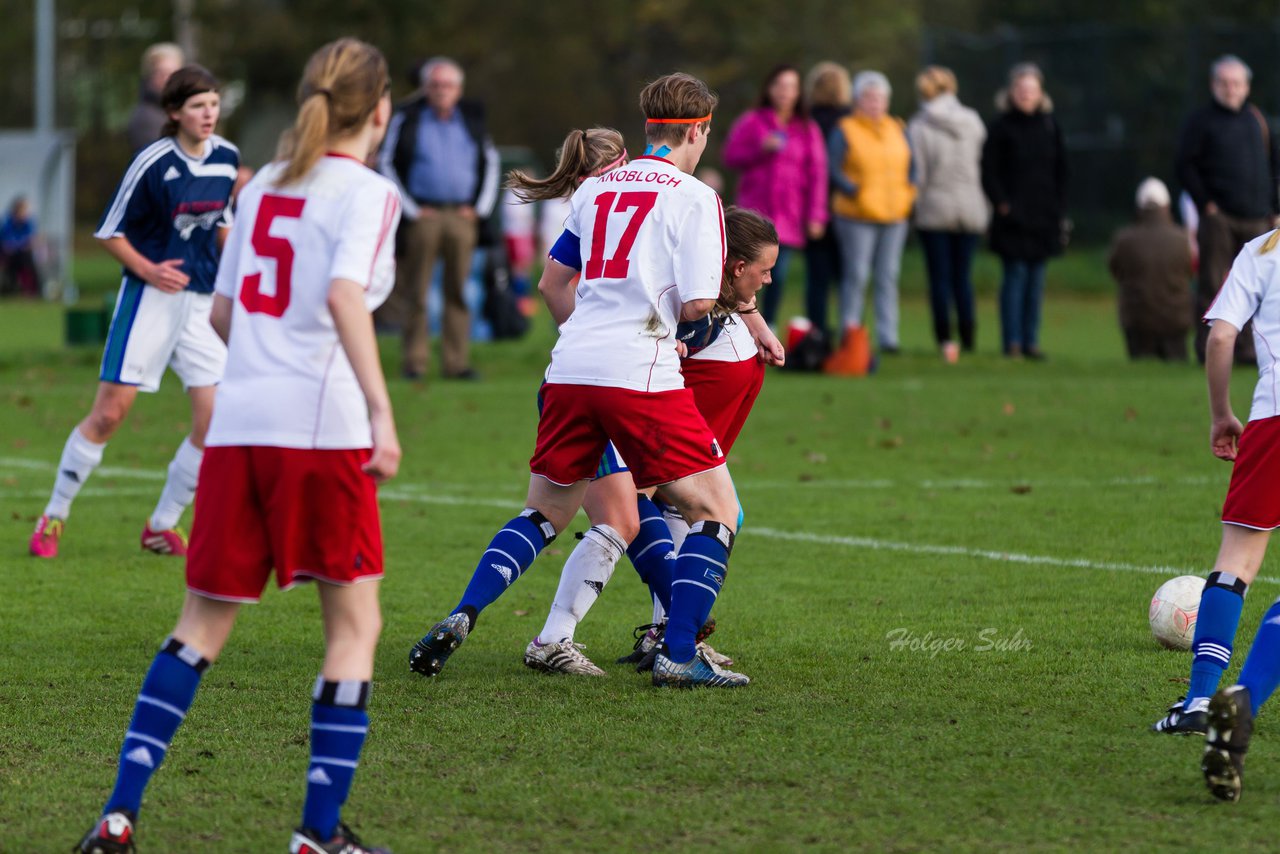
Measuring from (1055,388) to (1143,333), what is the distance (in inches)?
103

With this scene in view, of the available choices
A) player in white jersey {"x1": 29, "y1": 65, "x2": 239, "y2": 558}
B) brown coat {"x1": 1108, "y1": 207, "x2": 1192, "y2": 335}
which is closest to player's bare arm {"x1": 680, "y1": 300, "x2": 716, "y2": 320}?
player in white jersey {"x1": 29, "y1": 65, "x2": 239, "y2": 558}

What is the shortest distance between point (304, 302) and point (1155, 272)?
13.5m

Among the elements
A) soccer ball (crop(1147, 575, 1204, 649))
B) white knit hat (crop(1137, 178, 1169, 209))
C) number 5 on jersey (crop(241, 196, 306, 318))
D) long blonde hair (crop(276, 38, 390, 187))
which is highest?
long blonde hair (crop(276, 38, 390, 187))

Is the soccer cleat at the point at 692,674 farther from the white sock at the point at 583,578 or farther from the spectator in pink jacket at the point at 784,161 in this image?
the spectator in pink jacket at the point at 784,161

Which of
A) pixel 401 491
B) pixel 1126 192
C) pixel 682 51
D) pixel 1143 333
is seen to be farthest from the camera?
pixel 682 51

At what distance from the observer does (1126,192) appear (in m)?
30.1

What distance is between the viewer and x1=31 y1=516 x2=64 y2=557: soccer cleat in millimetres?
8266

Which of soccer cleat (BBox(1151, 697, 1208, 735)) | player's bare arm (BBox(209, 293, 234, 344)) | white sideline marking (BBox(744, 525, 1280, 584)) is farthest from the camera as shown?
white sideline marking (BBox(744, 525, 1280, 584))

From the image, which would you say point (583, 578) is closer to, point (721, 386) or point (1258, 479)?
point (721, 386)

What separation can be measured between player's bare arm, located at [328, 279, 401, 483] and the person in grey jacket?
12.8 m

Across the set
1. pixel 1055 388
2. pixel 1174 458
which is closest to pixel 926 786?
pixel 1174 458

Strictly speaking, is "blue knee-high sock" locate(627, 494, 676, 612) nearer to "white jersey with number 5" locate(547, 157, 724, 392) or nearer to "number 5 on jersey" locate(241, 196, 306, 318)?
"white jersey with number 5" locate(547, 157, 724, 392)

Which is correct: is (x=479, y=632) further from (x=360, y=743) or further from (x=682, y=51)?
(x=682, y=51)

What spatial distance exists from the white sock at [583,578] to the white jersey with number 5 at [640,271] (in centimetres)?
66
